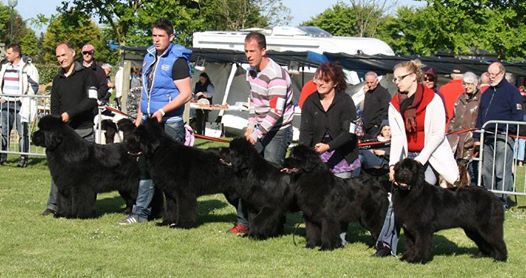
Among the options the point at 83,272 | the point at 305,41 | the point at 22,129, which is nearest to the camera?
the point at 83,272

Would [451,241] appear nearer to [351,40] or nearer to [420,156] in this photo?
[420,156]

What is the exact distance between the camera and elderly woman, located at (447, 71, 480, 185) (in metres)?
11.1

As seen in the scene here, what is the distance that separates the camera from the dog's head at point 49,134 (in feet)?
28.7

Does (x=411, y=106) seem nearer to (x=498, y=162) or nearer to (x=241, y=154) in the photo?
(x=241, y=154)

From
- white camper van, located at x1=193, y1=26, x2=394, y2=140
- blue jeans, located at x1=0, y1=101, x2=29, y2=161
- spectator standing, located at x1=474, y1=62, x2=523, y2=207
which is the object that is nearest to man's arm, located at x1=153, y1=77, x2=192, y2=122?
spectator standing, located at x1=474, y1=62, x2=523, y2=207

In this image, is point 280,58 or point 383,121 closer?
point 383,121

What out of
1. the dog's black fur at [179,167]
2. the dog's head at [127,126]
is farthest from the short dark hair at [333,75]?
the dog's head at [127,126]

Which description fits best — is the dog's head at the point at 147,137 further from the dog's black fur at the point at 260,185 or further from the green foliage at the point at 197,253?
the green foliage at the point at 197,253

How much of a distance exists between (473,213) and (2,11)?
62.0 m

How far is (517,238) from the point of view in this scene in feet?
28.7

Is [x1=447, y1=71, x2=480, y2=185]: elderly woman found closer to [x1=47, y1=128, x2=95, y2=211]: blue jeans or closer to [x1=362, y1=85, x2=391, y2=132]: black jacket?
[x1=362, y1=85, x2=391, y2=132]: black jacket

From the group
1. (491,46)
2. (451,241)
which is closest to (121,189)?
(451,241)

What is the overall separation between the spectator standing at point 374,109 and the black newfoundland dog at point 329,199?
3820 mm

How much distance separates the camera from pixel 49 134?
8734 mm
